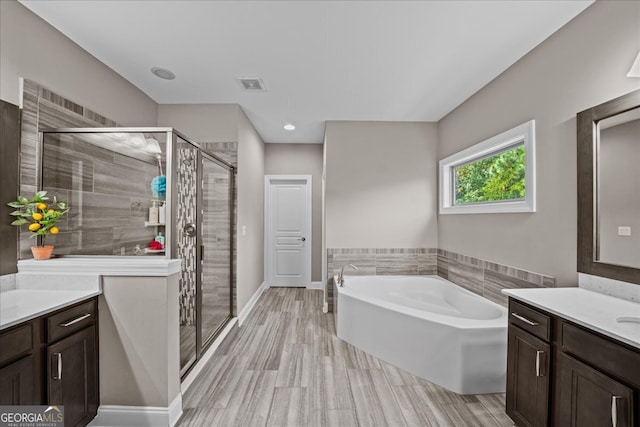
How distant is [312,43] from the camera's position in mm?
2111

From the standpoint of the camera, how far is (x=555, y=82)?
198 cm

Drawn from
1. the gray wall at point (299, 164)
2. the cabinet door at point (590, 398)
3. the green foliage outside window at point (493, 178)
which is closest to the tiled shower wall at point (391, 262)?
the green foliage outside window at point (493, 178)

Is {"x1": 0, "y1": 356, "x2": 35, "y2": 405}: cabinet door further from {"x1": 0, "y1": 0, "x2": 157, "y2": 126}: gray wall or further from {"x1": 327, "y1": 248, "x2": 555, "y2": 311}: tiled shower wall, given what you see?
{"x1": 327, "y1": 248, "x2": 555, "y2": 311}: tiled shower wall

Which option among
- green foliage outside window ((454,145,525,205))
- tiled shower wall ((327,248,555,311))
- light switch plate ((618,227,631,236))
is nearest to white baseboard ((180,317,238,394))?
tiled shower wall ((327,248,555,311))

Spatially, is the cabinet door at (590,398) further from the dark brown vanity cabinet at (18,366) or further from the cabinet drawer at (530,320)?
the dark brown vanity cabinet at (18,366)

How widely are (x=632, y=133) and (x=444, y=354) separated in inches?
71.8

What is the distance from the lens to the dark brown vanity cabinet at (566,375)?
3.54ft

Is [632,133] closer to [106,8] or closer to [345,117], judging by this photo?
[345,117]

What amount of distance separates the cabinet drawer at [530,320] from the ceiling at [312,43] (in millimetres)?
1812

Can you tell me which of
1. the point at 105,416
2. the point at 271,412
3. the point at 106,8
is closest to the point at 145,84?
the point at 106,8

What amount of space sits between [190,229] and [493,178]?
9.58 ft

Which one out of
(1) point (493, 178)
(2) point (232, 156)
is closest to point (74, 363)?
(2) point (232, 156)

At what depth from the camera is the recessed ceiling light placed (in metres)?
2.53

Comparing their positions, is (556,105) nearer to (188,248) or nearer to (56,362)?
(188,248)
